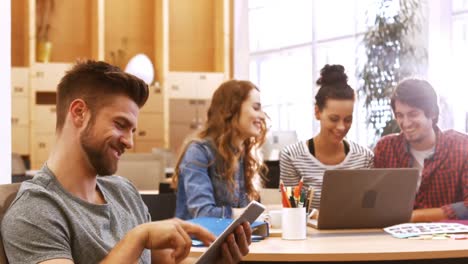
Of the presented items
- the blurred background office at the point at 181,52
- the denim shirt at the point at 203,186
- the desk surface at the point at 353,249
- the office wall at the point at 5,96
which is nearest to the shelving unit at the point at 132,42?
the blurred background office at the point at 181,52

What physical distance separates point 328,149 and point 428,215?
65 centimetres

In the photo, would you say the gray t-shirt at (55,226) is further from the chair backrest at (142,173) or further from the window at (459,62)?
the window at (459,62)

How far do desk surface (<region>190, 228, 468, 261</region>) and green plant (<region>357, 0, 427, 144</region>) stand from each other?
318 centimetres

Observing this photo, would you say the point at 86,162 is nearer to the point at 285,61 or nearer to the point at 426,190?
the point at 426,190

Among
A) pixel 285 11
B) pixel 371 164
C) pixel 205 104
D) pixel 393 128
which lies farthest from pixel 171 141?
pixel 371 164

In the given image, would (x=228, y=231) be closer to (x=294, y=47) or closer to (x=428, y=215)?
(x=428, y=215)

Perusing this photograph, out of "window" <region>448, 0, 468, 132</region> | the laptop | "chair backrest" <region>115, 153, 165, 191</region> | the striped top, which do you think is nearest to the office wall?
the laptop

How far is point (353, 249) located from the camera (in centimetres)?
228

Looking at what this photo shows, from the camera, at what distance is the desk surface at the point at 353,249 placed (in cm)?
221

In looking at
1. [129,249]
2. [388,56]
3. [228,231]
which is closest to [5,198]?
[129,249]

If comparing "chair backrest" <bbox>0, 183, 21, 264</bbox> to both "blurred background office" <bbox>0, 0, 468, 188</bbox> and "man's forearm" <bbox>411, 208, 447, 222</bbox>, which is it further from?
"blurred background office" <bbox>0, 0, 468, 188</bbox>

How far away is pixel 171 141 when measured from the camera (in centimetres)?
1080

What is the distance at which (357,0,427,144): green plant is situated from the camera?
18.7 feet

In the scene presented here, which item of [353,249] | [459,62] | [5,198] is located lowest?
[353,249]
